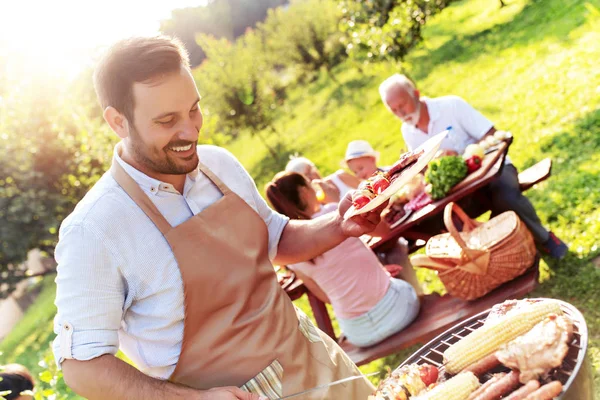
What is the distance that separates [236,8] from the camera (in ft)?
133

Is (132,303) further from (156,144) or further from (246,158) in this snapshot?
(246,158)

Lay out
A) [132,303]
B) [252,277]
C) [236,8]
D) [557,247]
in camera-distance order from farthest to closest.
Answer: [236,8]
[557,247]
[252,277]
[132,303]

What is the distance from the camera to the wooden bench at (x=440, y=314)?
4090mm

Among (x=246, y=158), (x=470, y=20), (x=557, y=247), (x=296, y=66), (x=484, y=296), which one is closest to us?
(x=484, y=296)

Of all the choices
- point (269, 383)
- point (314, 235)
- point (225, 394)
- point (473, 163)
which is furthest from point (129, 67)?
point (473, 163)

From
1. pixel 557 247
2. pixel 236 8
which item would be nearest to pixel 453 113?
pixel 557 247

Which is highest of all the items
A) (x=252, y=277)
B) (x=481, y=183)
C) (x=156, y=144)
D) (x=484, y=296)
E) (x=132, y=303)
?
(x=156, y=144)

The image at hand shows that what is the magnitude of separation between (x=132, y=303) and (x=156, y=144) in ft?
2.08

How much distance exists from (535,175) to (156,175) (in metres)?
3.65

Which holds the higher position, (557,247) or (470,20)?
(557,247)

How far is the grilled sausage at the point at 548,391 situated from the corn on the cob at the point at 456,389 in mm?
251

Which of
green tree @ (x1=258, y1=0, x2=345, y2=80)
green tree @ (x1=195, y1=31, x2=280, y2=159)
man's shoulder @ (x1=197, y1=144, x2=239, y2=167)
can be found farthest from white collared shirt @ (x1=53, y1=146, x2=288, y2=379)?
green tree @ (x1=258, y1=0, x2=345, y2=80)

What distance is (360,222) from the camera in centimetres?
256

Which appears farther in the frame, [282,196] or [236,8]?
[236,8]
